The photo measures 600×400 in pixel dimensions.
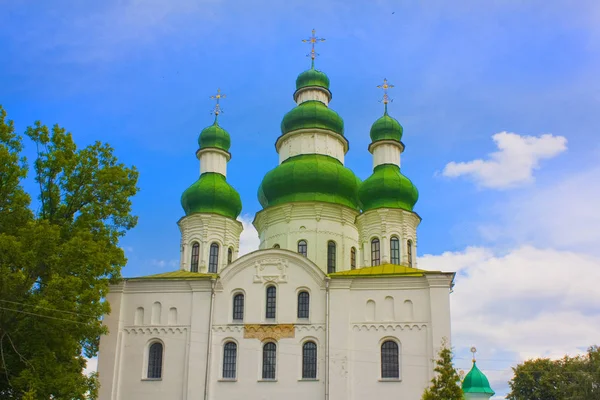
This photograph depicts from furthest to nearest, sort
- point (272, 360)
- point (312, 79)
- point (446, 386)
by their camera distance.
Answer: point (312, 79)
point (272, 360)
point (446, 386)

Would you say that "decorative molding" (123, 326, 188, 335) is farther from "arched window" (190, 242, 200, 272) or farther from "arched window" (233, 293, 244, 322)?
"arched window" (190, 242, 200, 272)

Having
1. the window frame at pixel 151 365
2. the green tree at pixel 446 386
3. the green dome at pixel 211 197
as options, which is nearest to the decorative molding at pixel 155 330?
the window frame at pixel 151 365

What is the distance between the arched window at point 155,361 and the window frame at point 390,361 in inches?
329

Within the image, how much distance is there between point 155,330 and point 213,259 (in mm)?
5230

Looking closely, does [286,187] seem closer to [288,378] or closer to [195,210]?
[195,210]

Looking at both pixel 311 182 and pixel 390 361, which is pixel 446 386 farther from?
pixel 311 182

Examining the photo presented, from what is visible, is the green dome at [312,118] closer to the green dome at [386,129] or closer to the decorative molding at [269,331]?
the green dome at [386,129]

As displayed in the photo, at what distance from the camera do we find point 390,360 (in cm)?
2414

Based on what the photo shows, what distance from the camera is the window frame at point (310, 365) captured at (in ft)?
79.5

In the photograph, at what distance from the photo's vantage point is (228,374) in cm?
2481

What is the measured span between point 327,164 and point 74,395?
15194 mm

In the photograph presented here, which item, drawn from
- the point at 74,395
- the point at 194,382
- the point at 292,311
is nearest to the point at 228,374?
the point at 194,382

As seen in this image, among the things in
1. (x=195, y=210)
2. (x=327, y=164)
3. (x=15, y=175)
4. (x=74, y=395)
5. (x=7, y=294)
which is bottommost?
(x=74, y=395)

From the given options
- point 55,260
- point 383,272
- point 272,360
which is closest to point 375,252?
point 383,272
